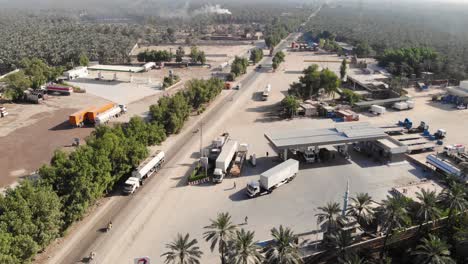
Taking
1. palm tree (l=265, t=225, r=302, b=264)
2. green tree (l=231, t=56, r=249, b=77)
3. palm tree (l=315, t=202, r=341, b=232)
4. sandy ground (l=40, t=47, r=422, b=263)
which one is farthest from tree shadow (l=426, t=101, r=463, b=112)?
palm tree (l=265, t=225, r=302, b=264)

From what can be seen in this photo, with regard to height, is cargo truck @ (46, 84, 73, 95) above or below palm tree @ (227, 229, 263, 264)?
above

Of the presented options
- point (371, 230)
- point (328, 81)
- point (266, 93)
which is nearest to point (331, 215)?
point (371, 230)

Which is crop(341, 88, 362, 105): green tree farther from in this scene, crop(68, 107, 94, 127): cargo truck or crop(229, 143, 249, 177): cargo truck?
crop(68, 107, 94, 127): cargo truck

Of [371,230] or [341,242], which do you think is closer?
[341,242]

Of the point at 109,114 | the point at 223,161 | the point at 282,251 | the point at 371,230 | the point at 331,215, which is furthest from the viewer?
the point at 109,114

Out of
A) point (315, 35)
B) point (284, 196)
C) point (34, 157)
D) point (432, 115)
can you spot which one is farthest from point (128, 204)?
point (315, 35)

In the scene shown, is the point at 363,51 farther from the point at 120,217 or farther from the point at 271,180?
the point at 120,217
